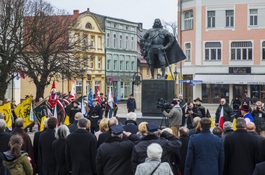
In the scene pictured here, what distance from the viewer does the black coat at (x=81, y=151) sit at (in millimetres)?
7902

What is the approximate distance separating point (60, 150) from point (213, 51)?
40828 millimetres

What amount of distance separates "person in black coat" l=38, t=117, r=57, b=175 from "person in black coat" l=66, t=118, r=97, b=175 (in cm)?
76

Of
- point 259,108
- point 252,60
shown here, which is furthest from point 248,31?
point 259,108

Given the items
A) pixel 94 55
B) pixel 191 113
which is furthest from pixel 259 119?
pixel 94 55

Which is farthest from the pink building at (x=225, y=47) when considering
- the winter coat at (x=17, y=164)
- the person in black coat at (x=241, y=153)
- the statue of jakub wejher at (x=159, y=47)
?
the winter coat at (x=17, y=164)

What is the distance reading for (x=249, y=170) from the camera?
764 cm

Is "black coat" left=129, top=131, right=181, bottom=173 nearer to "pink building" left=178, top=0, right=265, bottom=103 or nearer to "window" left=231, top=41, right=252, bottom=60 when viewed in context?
"pink building" left=178, top=0, right=265, bottom=103

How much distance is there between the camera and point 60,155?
8.20 meters

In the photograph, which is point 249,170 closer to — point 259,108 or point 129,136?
point 129,136

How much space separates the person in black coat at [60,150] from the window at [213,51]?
4054cm

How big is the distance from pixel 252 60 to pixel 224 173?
40155mm

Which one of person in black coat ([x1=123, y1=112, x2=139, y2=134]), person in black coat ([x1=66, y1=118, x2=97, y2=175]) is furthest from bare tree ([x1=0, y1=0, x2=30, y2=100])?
person in black coat ([x1=66, y1=118, x2=97, y2=175])

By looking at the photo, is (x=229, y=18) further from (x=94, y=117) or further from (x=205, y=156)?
(x=205, y=156)

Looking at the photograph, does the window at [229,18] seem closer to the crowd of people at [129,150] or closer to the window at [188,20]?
the window at [188,20]
